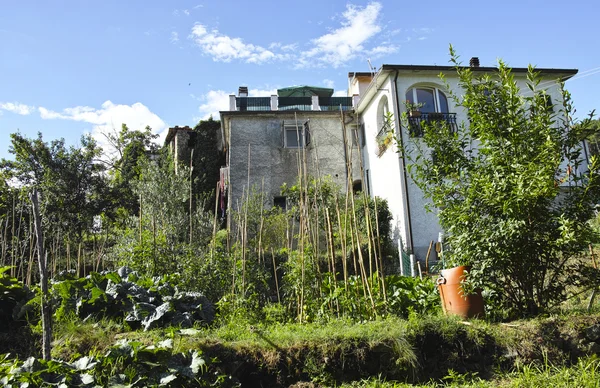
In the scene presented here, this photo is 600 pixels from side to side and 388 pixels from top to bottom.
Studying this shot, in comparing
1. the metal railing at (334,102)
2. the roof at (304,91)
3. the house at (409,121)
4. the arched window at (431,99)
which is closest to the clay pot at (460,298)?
the house at (409,121)

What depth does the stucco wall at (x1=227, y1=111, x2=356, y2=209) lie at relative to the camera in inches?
747

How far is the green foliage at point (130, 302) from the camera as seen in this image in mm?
5797

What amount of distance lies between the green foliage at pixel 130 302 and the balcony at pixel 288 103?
1539 cm

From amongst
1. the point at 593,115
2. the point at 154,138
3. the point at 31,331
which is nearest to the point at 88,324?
the point at 31,331

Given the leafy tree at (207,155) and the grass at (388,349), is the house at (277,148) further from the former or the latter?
the grass at (388,349)

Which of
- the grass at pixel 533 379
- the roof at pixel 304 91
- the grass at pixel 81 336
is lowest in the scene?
the grass at pixel 533 379

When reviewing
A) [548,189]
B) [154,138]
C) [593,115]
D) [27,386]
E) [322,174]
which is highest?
[154,138]

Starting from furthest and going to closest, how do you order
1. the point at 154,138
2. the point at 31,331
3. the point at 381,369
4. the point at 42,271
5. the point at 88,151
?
1. the point at 154,138
2. the point at 88,151
3. the point at 31,331
4. the point at 381,369
5. the point at 42,271

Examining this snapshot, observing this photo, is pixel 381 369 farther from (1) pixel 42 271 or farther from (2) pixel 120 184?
(2) pixel 120 184

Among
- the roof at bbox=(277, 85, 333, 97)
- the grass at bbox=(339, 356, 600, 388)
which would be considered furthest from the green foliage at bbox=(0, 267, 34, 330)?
the roof at bbox=(277, 85, 333, 97)

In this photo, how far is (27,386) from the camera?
3877mm

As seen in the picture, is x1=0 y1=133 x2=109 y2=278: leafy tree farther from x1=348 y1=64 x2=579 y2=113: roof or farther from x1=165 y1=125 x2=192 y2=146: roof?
x1=348 y1=64 x2=579 y2=113: roof

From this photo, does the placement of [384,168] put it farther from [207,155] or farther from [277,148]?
[207,155]

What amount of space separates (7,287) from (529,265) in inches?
256
